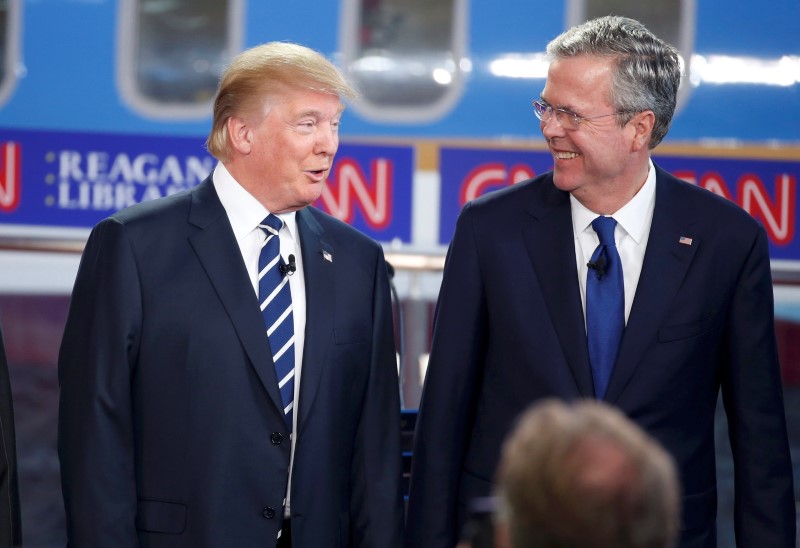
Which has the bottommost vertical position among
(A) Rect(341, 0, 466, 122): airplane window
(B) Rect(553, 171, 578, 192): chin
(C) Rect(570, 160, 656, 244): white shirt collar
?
(C) Rect(570, 160, 656, 244): white shirt collar

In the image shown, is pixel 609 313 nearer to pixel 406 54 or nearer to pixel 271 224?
pixel 271 224

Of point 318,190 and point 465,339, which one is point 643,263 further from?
point 318,190

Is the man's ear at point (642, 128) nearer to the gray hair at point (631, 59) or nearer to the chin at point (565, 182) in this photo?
the gray hair at point (631, 59)

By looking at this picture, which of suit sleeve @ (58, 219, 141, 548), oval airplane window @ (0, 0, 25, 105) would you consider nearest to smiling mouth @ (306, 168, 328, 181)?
suit sleeve @ (58, 219, 141, 548)

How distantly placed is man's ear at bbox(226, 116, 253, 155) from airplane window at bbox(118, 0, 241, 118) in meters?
2.32

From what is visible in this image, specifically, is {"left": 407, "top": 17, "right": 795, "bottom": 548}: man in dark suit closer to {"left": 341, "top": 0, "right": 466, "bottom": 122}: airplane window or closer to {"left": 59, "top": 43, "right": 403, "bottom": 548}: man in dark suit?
{"left": 59, "top": 43, "right": 403, "bottom": 548}: man in dark suit

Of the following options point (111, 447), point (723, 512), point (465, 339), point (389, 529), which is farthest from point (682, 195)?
point (723, 512)

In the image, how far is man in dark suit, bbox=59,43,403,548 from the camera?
2.62 m

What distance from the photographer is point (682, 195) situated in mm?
2889

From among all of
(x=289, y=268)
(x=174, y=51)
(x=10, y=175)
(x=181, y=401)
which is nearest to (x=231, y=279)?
(x=289, y=268)

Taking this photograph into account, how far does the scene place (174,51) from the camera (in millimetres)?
5066

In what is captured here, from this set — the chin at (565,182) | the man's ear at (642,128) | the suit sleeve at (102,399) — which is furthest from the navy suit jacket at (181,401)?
the man's ear at (642,128)

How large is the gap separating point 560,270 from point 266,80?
79cm

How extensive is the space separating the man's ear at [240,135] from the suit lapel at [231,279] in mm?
131
